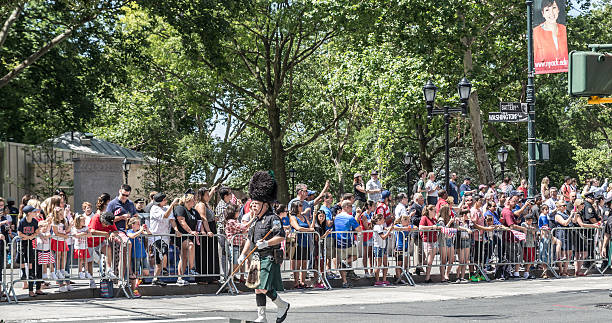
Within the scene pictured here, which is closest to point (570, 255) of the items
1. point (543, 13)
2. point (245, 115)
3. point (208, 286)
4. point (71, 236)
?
point (543, 13)

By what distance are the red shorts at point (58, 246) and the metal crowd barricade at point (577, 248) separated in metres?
10.4

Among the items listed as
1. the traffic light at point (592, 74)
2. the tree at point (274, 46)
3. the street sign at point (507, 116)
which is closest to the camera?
the traffic light at point (592, 74)

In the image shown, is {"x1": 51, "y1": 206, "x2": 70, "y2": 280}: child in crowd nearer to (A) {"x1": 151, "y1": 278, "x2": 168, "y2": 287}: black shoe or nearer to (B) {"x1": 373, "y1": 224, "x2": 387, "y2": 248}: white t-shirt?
(A) {"x1": 151, "y1": 278, "x2": 168, "y2": 287}: black shoe

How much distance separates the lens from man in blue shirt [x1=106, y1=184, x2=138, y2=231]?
15758mm

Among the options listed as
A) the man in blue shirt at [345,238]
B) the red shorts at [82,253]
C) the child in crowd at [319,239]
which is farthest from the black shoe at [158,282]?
the man in blue shirt at [345,238]

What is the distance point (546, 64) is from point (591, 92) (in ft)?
42.2

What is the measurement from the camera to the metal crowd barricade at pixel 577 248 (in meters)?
20.0

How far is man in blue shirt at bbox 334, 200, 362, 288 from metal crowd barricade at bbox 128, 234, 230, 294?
7.41ft

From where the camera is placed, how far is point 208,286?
53.9 feet

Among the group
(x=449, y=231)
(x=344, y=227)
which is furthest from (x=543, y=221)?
(x=344, y=227)

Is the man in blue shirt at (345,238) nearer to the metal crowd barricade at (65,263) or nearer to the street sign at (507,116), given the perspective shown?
the metal crowd barricade at (65,263)

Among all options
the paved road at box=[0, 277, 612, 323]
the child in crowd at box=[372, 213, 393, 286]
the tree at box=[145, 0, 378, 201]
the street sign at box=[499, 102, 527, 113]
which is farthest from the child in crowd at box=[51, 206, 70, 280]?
the tree at box=[145, 0, 378, 201]

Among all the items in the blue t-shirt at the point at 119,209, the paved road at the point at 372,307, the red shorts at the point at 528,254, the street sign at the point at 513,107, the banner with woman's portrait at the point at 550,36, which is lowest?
the paved road at the point at 372,307

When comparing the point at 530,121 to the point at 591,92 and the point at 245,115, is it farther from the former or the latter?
the point at 245,115
